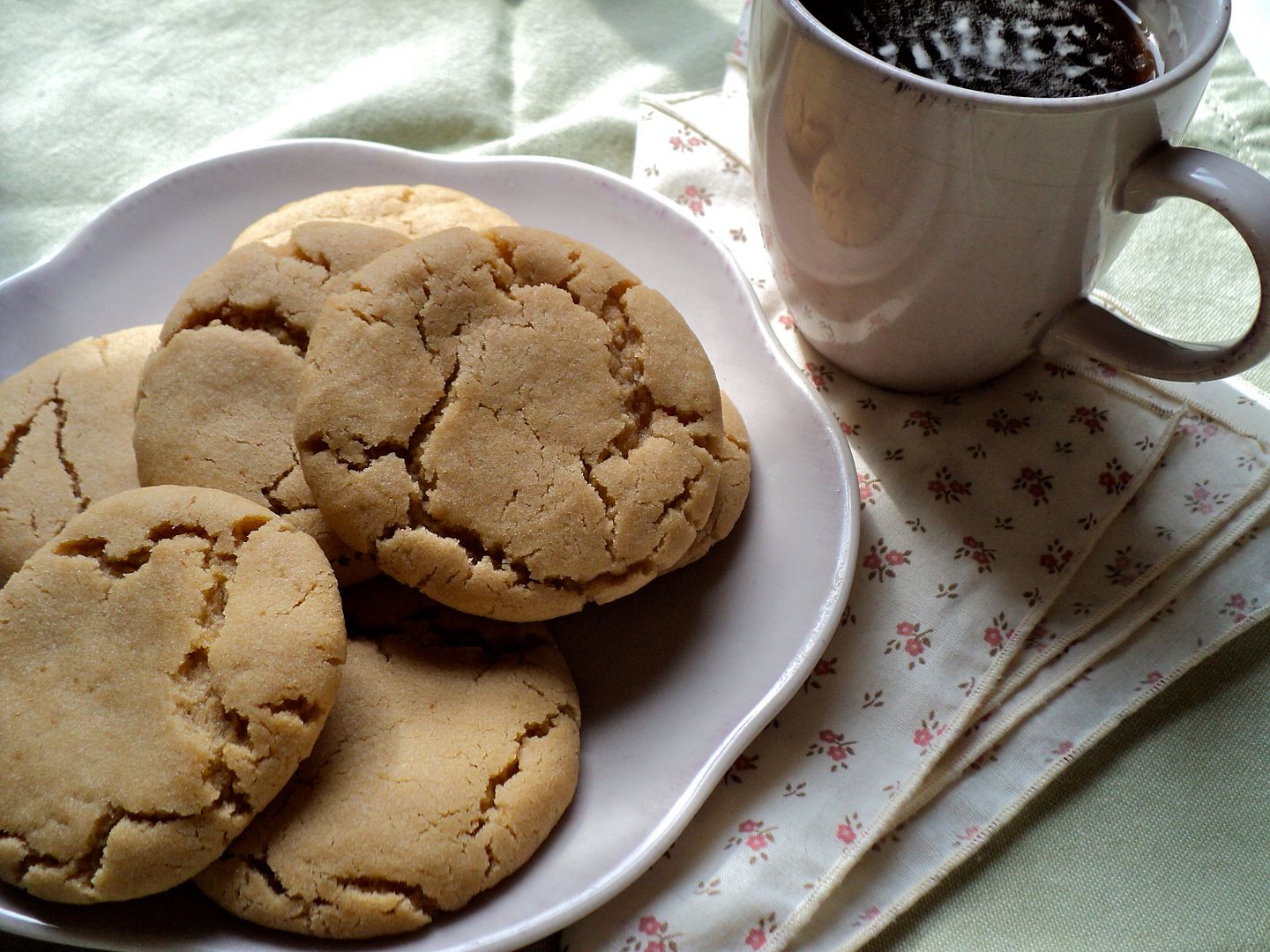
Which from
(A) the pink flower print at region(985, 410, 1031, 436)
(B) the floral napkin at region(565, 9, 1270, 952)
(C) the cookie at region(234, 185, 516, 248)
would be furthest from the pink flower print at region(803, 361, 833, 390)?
(C) the cookie at region(234, 185, 516, 248)

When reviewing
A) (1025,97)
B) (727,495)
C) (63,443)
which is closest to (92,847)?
(63,443)

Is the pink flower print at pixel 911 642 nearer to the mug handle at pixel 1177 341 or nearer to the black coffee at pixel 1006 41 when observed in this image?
the mug handle at pixel 1177 341

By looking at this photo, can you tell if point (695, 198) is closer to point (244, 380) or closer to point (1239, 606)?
point (244, 380)

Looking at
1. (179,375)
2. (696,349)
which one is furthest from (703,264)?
(179,375)

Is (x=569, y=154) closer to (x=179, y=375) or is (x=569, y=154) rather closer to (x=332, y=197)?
(x=332, y=197)

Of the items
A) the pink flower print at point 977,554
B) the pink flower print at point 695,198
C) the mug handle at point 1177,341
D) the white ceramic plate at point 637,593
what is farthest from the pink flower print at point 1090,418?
the pink flower print at point 695,198
